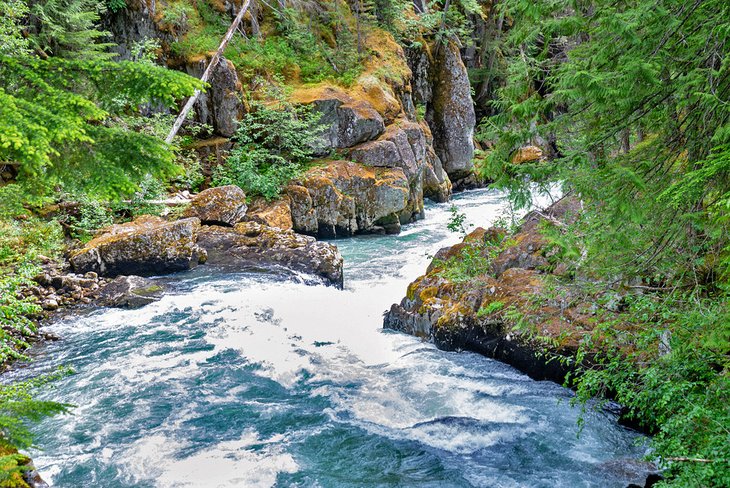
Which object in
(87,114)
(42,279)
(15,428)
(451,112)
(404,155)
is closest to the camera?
(15,428)

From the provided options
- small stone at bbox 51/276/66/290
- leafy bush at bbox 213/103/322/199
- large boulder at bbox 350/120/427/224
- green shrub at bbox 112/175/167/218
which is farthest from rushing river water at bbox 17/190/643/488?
large boulder at bbox 350/120/427/224

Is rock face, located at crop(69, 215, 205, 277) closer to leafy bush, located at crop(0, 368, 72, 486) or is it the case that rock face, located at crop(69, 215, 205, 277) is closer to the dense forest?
the dense forest

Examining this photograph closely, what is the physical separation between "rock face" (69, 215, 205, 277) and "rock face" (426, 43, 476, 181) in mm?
16671

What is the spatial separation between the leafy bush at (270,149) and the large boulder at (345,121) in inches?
17.8

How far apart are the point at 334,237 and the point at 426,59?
45.2 ft

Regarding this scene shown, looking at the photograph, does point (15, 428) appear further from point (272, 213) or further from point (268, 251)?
point (272, 213)

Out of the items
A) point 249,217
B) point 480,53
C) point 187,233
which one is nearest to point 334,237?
point 249,217

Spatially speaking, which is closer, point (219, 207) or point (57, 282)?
point (57, 282)

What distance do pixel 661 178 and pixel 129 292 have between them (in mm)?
10101

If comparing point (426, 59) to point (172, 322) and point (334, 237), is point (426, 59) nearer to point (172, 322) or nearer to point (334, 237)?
point (334, 237)

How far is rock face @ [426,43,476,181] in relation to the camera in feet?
83.5

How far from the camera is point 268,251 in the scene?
12.8m

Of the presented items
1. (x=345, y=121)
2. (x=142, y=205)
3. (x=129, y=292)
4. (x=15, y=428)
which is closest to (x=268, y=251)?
(x=129, y=292)

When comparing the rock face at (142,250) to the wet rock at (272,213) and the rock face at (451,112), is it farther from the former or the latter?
the rock face at (451,112)
